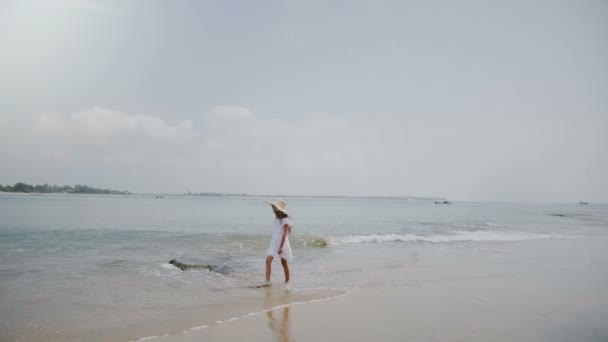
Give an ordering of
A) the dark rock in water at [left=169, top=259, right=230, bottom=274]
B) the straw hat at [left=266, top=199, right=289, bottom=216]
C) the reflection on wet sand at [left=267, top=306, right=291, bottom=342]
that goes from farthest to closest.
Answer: the dark rock in water at [left=169, top=259, right=230, bottom=274] → the straw hat at [left=266, top=199, right=289, bottom=216] → the reflection on wet sand at [left=267, top=306, right=291, bottom=342]

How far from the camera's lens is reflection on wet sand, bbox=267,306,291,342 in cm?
470

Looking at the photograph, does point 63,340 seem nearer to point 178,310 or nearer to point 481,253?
point 178,310

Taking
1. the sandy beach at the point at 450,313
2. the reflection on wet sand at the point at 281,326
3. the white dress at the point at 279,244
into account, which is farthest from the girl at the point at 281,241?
the reflection on wet sand at the point at 281,326

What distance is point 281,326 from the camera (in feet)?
16.9

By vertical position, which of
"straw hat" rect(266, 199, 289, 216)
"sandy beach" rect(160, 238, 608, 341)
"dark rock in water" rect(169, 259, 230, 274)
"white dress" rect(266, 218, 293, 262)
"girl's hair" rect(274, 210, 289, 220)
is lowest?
"dark rock in water" rect(169, 259, 230, 274)

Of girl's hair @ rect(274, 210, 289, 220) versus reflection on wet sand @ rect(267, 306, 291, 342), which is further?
girl's hair @ rect(274, 210, 289, 220)

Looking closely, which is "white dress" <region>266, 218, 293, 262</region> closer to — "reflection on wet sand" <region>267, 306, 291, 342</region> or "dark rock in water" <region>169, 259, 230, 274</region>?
"dark rock in water" <region>169, 259, 230, 274</region>

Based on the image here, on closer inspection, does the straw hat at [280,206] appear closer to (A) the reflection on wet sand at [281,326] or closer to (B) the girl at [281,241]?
(B) the girl at [281,241]

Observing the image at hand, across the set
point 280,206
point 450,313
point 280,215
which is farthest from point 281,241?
point 450,313

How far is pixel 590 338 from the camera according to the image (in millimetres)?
4707

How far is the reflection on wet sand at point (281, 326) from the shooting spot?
15.4 feet

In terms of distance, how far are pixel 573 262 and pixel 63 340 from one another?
13606mm

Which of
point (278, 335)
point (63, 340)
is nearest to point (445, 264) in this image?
point (278, 335)

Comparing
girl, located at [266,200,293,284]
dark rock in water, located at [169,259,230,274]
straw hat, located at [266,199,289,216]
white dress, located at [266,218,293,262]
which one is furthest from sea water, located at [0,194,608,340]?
straw hat, located at [266,199,289,216]
